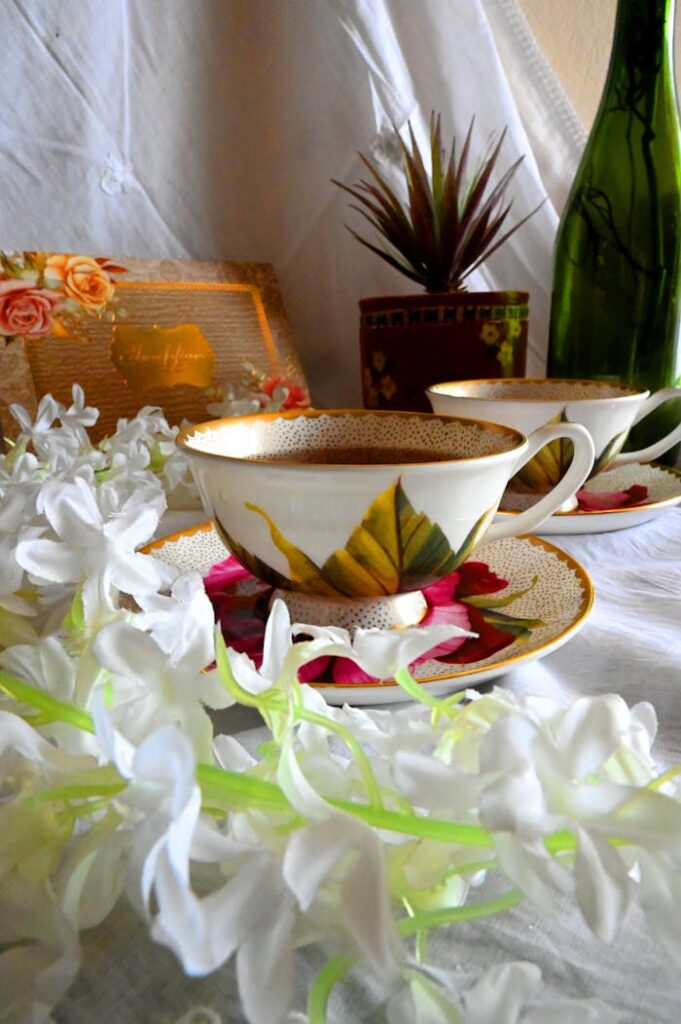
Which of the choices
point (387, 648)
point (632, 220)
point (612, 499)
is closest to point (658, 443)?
point (612, 499)

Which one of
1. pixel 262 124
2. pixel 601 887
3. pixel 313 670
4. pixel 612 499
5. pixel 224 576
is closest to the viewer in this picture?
pixel 601 887

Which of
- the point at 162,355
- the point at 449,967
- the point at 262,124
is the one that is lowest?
the point at 449,967

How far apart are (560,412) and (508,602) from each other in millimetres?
156

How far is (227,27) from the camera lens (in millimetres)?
695

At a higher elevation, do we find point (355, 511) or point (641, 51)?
point (641, 51)

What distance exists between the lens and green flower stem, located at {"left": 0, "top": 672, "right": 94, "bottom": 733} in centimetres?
16

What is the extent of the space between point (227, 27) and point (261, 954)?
754mm

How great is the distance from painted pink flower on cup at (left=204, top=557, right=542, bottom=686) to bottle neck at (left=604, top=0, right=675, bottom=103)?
0.45 m

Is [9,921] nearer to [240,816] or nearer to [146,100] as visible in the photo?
[240,816]

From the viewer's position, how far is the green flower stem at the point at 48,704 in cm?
16

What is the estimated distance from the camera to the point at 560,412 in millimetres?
457

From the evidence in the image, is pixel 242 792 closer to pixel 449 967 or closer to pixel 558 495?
pixel 449 967

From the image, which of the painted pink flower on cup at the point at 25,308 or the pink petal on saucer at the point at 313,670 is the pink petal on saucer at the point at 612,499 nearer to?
the pink petal on saucer at the point at 313,670

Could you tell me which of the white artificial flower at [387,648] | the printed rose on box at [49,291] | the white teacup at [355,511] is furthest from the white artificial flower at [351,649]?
the printed rose on box at [49,291]
